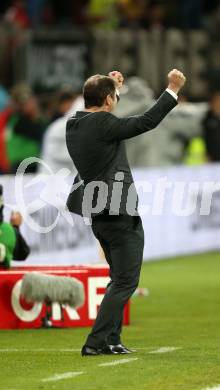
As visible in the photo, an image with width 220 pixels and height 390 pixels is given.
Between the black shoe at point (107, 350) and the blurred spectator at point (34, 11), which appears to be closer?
the black shoe at point (107, 350)

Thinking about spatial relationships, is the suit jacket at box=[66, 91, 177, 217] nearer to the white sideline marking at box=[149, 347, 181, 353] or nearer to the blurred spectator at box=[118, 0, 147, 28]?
the white sideline marking at box=[149, 347, 181, 353]

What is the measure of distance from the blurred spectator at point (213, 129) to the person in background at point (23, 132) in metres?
3.21

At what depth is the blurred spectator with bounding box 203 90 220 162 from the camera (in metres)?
22.7

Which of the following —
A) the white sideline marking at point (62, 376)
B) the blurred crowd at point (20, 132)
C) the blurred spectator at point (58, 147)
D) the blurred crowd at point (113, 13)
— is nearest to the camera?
the white sideline marking at point (62, 376)

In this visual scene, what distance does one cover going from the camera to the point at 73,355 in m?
10.5

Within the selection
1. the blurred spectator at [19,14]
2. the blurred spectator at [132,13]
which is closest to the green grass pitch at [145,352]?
the blurred spectator at [19,14]

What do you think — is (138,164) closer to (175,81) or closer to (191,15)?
(191,15)

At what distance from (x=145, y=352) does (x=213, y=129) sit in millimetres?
12342

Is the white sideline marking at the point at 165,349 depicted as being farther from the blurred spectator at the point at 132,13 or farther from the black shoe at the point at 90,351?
the blurred spectator at the point at 132,13

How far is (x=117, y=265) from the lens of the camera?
10234 mm

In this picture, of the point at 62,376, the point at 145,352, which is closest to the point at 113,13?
the point at 145,352

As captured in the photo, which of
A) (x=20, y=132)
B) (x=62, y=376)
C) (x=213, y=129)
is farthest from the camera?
(x=213, y=129)

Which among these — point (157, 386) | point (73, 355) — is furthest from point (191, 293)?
point (157, 386)

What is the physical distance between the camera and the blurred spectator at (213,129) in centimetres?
2266
